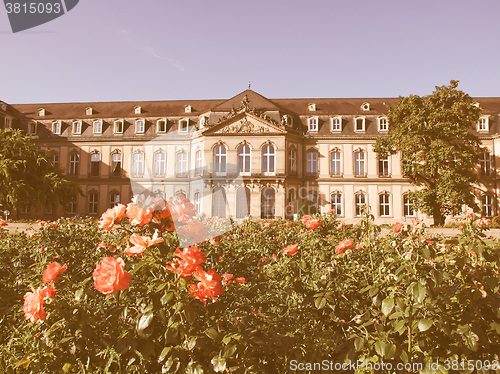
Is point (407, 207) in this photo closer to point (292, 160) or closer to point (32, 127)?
point (292, 160)

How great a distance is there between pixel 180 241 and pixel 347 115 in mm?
33265

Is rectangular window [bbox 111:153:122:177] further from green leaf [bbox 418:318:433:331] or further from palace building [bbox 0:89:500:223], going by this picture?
green leaf [bbox 418:318:433:331]

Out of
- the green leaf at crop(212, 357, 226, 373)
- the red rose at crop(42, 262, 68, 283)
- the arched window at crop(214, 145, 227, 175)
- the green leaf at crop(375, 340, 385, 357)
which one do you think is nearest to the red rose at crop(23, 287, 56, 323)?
the red rose at crop(42, 262, 68, 283)

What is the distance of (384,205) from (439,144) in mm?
8558

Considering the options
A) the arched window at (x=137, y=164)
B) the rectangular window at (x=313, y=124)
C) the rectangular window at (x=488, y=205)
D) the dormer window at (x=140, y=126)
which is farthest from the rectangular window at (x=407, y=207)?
the dormer window at (x=140, y=126)

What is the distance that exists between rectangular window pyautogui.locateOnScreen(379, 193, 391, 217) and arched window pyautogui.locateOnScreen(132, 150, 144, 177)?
21.9 m

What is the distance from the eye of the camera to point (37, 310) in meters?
2.37

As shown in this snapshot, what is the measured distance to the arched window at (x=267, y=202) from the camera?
29.9 metres

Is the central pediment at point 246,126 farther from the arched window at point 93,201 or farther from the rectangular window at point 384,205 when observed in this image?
the arched window at point 93,201

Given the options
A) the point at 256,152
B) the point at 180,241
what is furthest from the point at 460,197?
the point at 180,241

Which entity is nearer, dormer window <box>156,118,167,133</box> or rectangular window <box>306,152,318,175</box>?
rectangular window <box>306,152,318,175</box>

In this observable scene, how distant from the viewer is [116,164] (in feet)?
117

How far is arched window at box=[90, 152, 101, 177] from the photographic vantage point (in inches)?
1418

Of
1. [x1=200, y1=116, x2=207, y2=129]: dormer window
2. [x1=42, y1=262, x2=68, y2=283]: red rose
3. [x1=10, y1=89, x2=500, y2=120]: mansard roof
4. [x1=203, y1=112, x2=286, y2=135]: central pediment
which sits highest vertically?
[x1=10, y1=89, x2=500, y2=120]: mansard roof
